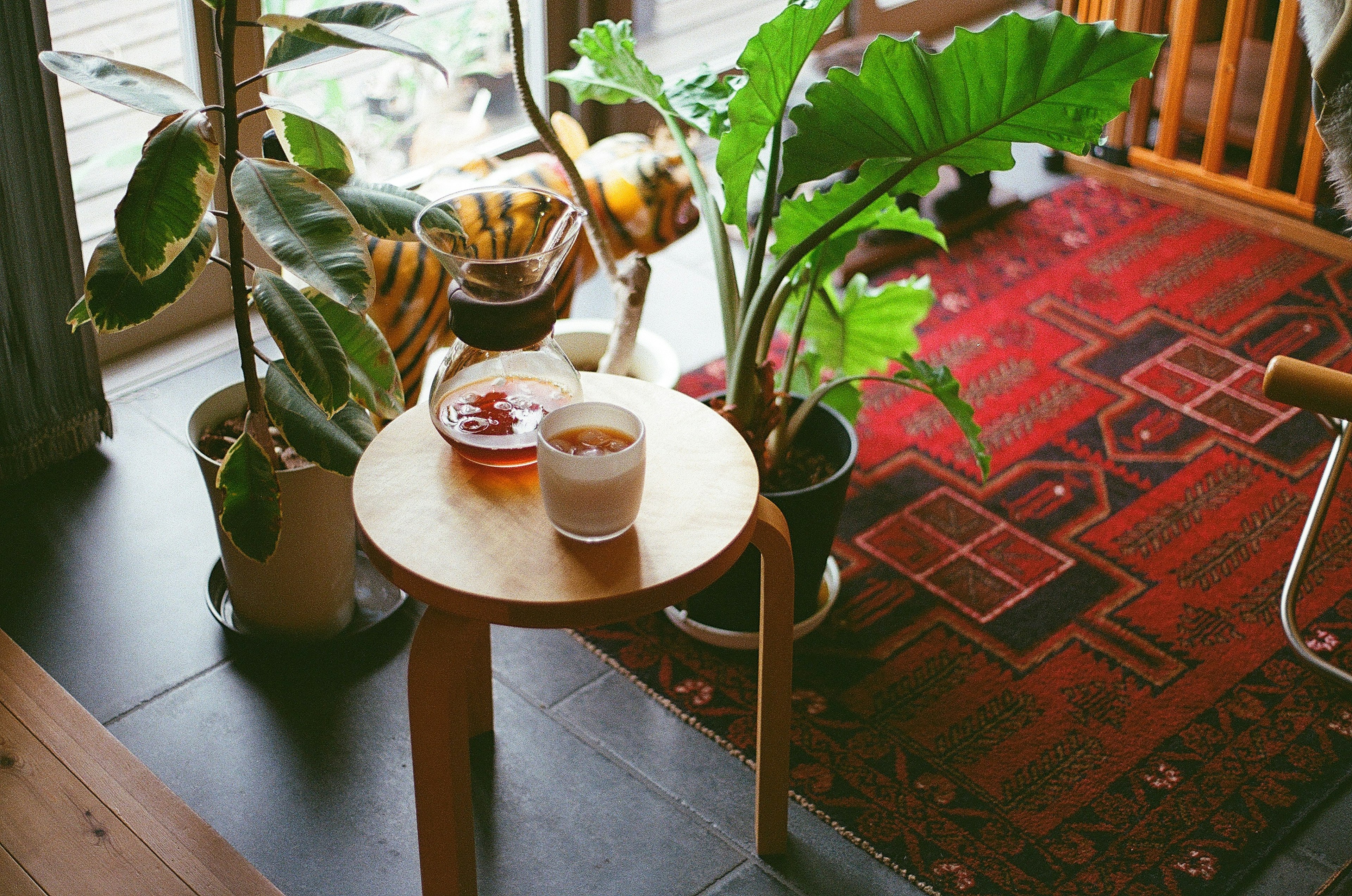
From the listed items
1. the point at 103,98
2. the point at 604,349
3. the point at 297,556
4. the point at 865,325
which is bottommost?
the point at 297,556

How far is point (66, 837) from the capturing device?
1653 millimetres

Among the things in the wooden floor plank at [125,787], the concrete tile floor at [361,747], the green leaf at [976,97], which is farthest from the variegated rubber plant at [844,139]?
the wooden floor plank at [125,787]

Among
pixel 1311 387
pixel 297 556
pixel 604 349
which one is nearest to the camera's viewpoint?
pixel 1311 387

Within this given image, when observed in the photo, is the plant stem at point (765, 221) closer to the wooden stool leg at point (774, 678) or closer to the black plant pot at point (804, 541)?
the black plant pot at point (804, 541)

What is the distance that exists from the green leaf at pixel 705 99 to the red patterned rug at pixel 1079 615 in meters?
0.79

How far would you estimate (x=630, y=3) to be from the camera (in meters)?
3.25

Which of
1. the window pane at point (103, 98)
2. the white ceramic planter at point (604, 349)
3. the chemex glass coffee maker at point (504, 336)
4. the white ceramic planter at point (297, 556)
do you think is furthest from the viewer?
the window pane at point (103, 98)

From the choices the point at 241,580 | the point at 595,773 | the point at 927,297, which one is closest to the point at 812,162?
the point at 927,297

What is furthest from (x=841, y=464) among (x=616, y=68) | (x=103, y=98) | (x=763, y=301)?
(x=103, y=98)

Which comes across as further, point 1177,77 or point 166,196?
point 1177,77

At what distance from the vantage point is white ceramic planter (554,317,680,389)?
7.29 ft

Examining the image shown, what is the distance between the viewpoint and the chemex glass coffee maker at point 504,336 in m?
1.42

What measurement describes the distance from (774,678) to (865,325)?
0.76 meters

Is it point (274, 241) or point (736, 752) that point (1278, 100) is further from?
point (274, 241)
